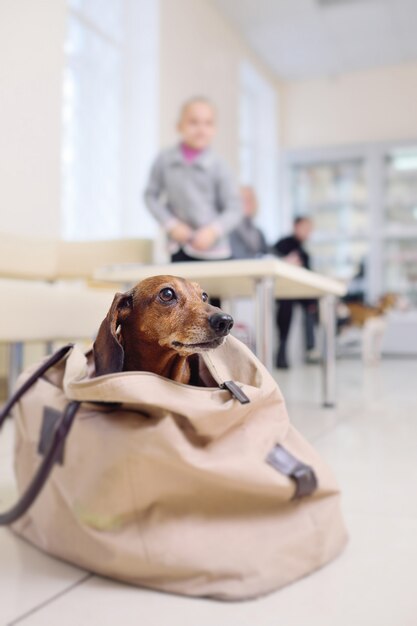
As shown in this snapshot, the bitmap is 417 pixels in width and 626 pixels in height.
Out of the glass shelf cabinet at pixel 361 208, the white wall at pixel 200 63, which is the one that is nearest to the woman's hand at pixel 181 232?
the white wall at pixel 200 63

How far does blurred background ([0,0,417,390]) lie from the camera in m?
3.65

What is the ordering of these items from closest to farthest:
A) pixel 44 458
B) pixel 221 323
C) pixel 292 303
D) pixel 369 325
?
pixel 221 323 < pixel 44 458 < pixel 292 303 < pixel 369 325

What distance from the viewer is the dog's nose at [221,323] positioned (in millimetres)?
344

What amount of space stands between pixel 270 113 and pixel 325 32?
3.37 feet

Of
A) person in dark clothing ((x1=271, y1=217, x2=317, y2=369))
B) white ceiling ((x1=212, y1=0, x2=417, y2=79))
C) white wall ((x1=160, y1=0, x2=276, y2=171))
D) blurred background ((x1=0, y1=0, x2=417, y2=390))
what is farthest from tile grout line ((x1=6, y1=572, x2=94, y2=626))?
white ceiling ((x1=212, y1=0, x2=417, y2=79))

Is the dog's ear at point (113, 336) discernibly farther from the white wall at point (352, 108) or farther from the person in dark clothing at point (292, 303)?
the white wall at point (352, 108)

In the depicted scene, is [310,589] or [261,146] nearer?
[310,589]

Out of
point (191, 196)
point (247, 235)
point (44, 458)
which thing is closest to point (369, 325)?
point (247, 235)

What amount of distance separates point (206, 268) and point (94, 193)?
324cm

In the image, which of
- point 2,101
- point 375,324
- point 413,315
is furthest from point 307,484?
point 413,315

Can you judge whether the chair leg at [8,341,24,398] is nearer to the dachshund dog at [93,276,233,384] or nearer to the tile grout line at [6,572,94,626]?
the tile grout line at [6,572,94,626]

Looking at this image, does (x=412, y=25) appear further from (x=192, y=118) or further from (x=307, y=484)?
(x=307, y=484)

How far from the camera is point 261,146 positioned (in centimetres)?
598

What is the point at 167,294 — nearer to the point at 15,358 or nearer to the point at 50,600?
the point at 50,600
